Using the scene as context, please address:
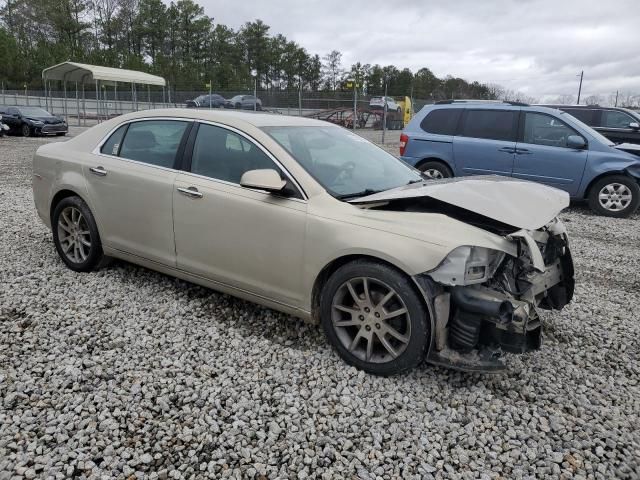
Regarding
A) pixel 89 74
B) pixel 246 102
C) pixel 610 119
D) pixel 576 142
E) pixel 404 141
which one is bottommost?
pixel 404 141

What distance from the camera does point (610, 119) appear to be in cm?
1157

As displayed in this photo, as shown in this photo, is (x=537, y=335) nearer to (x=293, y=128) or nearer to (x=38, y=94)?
(x=293, y=128)

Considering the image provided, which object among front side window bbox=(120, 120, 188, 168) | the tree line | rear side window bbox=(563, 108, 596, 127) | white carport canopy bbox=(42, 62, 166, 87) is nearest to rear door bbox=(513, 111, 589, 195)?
rear side window bbox=(563, 108, 596, 127)

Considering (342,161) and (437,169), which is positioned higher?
(342,161)

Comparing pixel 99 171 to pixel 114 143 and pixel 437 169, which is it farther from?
pixel 437 169

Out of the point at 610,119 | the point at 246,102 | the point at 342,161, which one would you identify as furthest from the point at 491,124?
the point at 246,102

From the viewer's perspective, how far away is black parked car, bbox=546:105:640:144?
11148 millimetres

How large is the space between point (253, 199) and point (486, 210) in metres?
1.50

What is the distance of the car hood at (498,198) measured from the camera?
115 inches

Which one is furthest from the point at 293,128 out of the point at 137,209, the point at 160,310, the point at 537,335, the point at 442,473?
the point at 442,473

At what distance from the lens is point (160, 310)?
3910 mm

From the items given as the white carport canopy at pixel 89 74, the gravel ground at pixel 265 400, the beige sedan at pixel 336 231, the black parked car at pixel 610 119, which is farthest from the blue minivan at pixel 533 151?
the white carport canopy at pixel 89 74

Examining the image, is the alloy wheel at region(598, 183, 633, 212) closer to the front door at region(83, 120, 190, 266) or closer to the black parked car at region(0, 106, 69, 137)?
the front door at region(83, 120, 190, 266)

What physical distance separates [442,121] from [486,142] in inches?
36.3
